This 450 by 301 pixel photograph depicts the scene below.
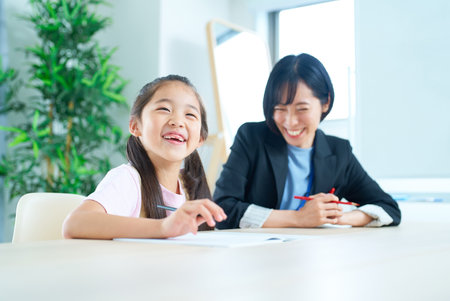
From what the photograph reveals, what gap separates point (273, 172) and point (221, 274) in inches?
47.4

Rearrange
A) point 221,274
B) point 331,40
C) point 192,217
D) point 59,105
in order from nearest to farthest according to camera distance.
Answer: point 221,274 → point 192,217 → point 59,105 → point 331,40

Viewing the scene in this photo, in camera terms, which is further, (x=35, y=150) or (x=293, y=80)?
(x=35, y=150)

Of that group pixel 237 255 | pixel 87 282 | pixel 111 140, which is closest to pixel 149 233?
pixel 237 255

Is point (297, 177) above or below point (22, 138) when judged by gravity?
below

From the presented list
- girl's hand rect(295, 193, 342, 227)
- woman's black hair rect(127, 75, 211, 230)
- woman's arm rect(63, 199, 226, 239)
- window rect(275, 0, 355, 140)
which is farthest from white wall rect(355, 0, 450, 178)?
woman's arm rect(63, 199, 226, 239)

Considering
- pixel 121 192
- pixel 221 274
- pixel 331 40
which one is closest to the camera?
pixel 221 274

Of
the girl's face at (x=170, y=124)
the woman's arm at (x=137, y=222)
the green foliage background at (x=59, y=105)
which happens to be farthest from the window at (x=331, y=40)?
the woman's arm at (x=137, y=222)

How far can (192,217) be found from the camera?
0.72 metres

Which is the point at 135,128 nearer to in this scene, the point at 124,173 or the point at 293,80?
the point at 124,173

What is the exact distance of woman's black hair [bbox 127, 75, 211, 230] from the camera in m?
1.16

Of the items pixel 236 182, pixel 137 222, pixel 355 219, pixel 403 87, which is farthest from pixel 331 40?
pixel 137 222

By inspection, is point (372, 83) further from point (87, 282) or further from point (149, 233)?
point (87, 282)

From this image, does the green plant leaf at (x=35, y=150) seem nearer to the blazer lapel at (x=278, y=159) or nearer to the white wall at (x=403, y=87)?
the blazer lapel at (x=278, y=159)

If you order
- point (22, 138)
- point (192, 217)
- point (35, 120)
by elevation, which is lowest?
point (192, 217)
